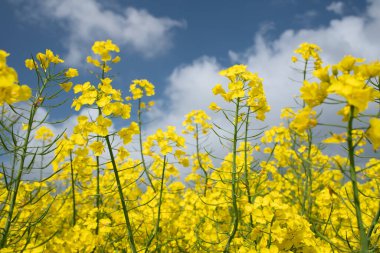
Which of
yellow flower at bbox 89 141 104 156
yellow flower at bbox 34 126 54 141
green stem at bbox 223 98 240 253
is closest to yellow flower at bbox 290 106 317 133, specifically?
green stem at bbox 223 98 240 253

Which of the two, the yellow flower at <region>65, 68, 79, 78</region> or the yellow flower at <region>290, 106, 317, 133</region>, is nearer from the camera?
the yellow flower at <region>290, 106, 317, 133</region>

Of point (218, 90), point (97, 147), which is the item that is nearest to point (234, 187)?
point (218, 90)

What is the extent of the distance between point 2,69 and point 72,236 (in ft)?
8.10

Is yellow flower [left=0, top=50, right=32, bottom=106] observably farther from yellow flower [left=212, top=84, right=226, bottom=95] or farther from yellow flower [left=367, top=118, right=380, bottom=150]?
yellow flower [left=212, top=84, right=226, bottom=95]

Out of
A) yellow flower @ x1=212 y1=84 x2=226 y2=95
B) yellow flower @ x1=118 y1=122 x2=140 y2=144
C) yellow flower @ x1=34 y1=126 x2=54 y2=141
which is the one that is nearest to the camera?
yellow flower @ x1=118 y1=122 x2=140 y2=144

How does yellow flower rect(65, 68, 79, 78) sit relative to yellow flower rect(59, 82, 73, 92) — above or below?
above

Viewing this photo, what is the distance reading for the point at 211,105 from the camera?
3.14 m

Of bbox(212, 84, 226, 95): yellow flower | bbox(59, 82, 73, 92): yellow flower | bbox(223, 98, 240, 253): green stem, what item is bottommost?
bbox(223, 98, 240, 253): green stem

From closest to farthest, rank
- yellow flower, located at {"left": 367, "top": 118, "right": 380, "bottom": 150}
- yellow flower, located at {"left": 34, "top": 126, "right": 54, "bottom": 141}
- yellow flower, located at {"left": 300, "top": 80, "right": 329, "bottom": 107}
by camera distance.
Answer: yellow flower, located at {"left": 367, "top": 118, "right": 380, "bottom": 150} → yellow flower, located at {"left": 300, "top": 80, "right": 329, "bottom": 107} → yellow flower, located at {"left": 34, "top": 126, "right": 54, "bottom": 141}

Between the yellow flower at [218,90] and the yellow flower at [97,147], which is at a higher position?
the yellow flower at [218,90]

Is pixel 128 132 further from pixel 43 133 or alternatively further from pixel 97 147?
pixel 43 133

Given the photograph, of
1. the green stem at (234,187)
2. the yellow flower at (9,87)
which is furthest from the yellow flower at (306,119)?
the yellow flower at (9,87)

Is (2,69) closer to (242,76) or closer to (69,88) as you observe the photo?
(69,88)

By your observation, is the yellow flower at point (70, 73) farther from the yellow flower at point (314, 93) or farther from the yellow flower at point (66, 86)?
the yellow flower at point (314, 93)
